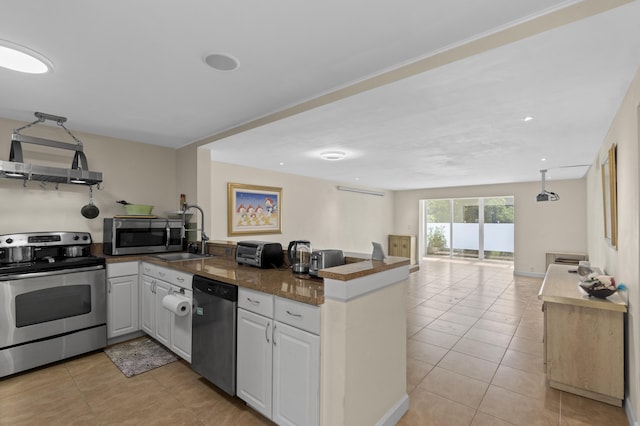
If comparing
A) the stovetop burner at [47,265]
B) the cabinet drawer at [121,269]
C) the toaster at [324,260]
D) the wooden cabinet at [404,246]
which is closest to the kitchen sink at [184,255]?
the cabinet drawer at [121,269]

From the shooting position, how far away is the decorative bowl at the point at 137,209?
362 cm

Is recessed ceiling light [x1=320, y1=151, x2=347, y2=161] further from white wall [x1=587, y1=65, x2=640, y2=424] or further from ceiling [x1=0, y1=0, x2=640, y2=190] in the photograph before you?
white wall [x1=587, y1=65, x2=640, y2=424]

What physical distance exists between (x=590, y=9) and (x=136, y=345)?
4.33 metres

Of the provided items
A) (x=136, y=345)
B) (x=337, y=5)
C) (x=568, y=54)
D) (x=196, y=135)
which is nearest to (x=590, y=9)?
(x=568, y=54)

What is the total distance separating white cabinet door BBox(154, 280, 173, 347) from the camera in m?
2.87

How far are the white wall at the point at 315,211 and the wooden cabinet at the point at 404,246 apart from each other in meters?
0.30

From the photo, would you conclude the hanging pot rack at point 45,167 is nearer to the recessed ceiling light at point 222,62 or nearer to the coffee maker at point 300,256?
the recessed ceiling light at point 222,62

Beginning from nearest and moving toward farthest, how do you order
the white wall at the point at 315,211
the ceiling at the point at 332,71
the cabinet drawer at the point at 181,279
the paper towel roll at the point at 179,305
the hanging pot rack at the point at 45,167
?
1. the ceiling at the point at 332,71
2. the paper towel roll at the point at 179,305
3. the cabinet drawer at the point at 181,279
4. the hanging pot rack at the point at 45,167
5. the white wall at the point at 315,211

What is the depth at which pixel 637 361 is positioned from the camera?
6.24 ft

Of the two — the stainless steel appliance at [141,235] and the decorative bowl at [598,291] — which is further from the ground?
the stainless steel appliance at [141,235]

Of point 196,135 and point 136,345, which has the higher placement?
point 196,135

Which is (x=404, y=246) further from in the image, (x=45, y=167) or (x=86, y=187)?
(x=45, y=167)

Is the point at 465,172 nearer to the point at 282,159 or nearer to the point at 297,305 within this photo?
the point at 282,159

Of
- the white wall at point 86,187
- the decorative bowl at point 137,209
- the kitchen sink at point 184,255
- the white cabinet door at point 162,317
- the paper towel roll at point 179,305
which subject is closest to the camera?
the paper towel roll at point 179,305
